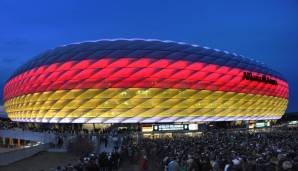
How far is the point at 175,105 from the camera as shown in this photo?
63.3m

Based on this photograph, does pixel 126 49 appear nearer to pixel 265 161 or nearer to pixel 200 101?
pixel 200 101

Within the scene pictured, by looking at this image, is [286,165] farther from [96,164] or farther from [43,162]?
[43,162]

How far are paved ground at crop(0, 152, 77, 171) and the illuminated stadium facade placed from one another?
20.6 m

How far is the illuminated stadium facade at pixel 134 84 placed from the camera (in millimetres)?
61469

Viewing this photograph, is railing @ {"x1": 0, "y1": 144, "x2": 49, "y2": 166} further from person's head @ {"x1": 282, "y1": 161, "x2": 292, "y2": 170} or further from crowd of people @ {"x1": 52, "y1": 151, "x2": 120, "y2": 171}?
person's head @ {"x1": 282, "y1": 161, "x2": 292, "y2": 170}

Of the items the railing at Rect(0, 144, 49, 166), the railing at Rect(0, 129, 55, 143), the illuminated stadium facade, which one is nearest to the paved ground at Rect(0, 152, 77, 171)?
the railing at Rect(0, 144, 49, 166)

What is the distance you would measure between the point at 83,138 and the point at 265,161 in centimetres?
2776

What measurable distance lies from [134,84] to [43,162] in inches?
1022

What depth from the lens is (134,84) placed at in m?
61.2

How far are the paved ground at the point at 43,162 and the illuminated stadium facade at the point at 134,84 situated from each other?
2064 cm

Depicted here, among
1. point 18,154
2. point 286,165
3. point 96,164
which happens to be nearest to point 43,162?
point 18,154

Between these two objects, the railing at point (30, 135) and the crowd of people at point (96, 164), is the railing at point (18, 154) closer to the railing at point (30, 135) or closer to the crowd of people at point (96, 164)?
the railing at point (30, 135)

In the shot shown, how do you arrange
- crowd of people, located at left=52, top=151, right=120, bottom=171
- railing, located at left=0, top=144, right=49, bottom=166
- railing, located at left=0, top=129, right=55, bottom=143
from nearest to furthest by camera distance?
crowd of people, located at left=52, top=151, right=120, bottom=171, railing, located at left=0, top=144, right=49, bottom=166, railing, located at left=0, top=129, right=55, bottom=143

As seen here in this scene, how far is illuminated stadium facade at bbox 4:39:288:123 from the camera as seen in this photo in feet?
202
